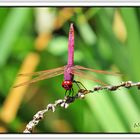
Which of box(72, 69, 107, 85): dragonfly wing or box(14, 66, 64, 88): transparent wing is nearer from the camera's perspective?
box(72, 69, 107, 85): dragonfly wing

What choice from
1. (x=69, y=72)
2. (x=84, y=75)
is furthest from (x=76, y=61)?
(x=69, y=72)

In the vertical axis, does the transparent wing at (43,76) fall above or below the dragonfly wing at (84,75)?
above

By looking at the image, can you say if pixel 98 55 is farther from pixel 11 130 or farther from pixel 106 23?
pixel 11 130

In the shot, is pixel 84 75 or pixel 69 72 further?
pixel 84 75

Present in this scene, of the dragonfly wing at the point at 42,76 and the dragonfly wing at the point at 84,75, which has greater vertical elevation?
the dragonfly wing at the point at 42,76

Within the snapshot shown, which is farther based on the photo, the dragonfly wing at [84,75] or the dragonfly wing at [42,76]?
the dragonfly wing at [42,76]

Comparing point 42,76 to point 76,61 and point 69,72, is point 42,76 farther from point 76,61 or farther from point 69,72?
point 69,72

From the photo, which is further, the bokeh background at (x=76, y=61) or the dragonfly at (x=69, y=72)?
the bokeh background at (x=76, y=61)

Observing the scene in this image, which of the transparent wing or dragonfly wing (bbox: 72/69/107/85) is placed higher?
the transparent wing

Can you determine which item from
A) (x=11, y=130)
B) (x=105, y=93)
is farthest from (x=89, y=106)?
(x=11, y=130)
